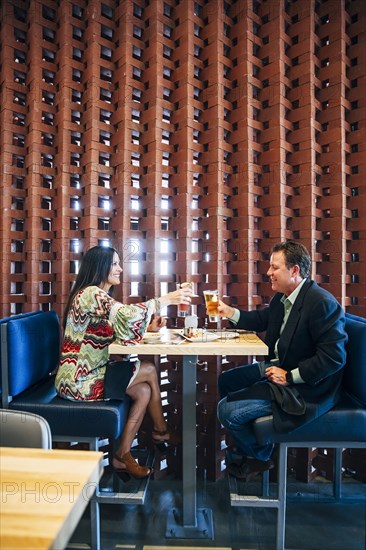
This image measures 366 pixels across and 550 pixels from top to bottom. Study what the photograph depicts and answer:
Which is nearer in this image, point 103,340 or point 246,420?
point 246,420

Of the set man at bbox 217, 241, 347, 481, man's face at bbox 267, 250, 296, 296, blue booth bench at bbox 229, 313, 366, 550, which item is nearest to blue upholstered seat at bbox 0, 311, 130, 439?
man at bbox 217, 241, 347, 481

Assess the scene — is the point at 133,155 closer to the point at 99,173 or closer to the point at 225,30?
the point at 99,173

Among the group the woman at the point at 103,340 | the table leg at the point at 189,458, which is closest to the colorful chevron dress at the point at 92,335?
the woman at the point at 103,340

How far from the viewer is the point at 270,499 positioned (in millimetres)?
1709

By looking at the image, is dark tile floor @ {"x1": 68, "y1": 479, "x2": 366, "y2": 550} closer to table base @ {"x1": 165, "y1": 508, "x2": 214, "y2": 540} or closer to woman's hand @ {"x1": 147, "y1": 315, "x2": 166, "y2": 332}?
table base @ {"x1": 165, "y1": 508, "x2": 214, "y2": 540}

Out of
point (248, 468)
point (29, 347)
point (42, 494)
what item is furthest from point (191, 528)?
point (42, 494)

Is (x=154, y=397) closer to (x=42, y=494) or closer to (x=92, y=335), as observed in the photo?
(x=92, y=335)

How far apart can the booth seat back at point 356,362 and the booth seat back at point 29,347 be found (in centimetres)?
158

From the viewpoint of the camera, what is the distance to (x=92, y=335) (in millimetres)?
1890

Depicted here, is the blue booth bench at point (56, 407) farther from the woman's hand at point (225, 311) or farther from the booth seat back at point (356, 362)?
the booth seat back at point (356, 362)

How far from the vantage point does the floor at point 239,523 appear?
5.76 feet

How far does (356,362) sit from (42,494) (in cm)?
145

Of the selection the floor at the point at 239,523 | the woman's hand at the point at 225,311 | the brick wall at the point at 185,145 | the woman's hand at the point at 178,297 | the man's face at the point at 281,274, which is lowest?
the floor at the point at 239,523

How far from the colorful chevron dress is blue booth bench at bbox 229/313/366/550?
0.76 m
